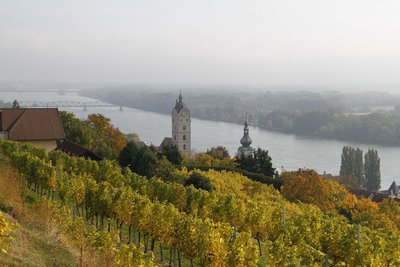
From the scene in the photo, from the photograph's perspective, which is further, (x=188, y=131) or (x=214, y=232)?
(x=188, y=131)

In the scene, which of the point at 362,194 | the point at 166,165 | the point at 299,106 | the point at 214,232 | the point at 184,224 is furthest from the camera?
the point at 299,106

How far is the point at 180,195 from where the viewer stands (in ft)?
57.6

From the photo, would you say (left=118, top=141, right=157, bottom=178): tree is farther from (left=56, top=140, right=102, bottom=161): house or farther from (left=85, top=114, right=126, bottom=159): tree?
(left=85, top=114, right=126, bottom=159): tree

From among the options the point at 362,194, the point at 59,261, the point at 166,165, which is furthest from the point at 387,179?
the point at 59,261

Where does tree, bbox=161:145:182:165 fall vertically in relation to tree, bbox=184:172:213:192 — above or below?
below

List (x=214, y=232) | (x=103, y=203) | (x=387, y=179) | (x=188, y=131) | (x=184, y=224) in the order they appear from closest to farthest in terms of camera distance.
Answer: (x=214, y=232) < (x=184, y=224) < (x=103, y=203) < (x=387, y=179) < (x=188, y=131)

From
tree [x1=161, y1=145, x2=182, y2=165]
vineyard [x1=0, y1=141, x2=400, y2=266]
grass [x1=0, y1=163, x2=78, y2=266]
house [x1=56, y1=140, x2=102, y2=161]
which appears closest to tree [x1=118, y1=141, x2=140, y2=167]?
house [x1=56, y1=140, x2=102, y2=161]

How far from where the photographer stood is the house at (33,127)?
32.6 meters

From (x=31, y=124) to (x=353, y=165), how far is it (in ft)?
135

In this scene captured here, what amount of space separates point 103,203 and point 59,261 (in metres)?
4.63

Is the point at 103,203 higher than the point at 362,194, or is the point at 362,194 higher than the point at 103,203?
the point at 103,203

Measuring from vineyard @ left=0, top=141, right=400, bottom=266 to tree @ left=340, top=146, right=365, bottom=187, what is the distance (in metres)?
38.3

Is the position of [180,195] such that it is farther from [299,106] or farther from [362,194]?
[299,106]

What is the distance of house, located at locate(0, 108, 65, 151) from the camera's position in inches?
1282
